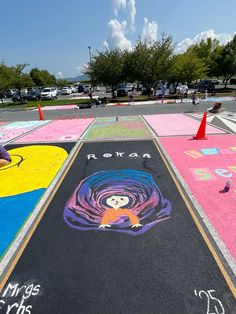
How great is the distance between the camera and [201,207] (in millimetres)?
6273

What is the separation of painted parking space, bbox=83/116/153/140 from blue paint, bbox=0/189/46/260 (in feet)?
23.9

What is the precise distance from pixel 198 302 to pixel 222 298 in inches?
15.3

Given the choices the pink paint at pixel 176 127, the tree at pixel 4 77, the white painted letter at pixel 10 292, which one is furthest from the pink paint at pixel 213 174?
the tree at pixel 4 77

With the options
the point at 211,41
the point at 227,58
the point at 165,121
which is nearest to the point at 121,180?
the point at 165,121

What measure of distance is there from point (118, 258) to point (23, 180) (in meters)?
5.18

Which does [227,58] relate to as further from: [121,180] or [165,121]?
[121,180]

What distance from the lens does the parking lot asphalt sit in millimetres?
3896

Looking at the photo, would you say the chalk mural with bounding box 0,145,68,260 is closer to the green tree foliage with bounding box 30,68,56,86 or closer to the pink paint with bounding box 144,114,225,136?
the pink paint with bounding box 144,114,225,136

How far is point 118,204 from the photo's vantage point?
652 centimetres

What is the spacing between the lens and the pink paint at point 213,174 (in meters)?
5.62

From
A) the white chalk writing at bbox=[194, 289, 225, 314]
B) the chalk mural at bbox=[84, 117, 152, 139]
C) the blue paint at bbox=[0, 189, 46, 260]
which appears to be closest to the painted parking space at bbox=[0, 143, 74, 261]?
the blue paint at bbox=[0, 189, 46, 260]

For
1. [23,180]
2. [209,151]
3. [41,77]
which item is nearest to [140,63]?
[209,151]

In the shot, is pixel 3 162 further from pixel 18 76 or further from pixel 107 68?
pixel 18 76

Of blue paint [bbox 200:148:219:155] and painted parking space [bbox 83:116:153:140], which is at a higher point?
blue paint [bbox 200:148:219:155]
